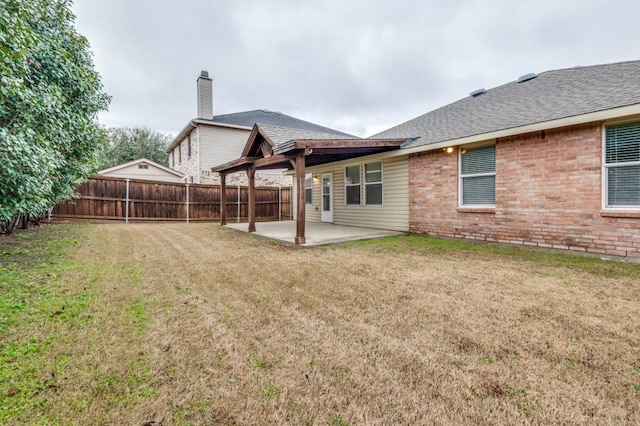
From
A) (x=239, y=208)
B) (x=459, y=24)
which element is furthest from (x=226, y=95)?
(x=459, y=24)

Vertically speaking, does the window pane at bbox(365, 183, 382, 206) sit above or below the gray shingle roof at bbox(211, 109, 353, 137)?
below

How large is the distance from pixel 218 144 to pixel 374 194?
11.0 metres

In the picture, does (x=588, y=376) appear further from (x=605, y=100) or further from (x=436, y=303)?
(x=605, y=100)

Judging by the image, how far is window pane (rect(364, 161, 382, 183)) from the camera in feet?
32.3

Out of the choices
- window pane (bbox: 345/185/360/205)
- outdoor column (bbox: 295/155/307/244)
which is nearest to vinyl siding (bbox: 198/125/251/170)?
window pane (bbox: 345/185/360/205)

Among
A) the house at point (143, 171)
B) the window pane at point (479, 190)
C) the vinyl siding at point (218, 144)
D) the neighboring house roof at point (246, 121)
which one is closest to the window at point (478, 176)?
the window pane at point (479, 190)

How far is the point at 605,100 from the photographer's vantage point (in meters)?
5.49

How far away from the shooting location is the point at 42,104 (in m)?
4.59

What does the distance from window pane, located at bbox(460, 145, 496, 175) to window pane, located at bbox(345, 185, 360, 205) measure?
387cm

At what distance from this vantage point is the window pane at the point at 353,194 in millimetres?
10680

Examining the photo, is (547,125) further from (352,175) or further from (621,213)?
(352,175)

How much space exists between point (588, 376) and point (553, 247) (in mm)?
5054

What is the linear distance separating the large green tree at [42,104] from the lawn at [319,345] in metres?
1.41

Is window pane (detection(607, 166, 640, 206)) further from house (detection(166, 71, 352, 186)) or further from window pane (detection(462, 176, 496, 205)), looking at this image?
house (detection(166, 71, 352, 186))
